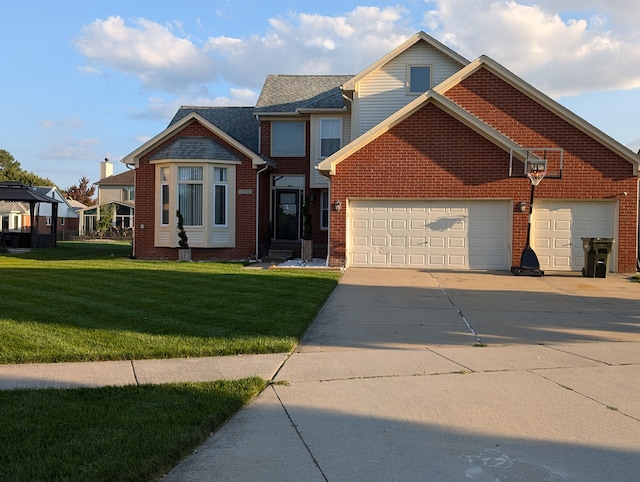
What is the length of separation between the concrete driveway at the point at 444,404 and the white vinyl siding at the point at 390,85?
482 inches

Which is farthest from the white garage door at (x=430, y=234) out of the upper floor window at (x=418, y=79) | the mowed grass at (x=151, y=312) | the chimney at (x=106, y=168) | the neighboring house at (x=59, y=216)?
the chimney at (x=106, y=168)

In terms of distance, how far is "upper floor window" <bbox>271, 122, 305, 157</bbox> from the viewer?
24.5 meters

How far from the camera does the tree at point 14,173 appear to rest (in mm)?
78438

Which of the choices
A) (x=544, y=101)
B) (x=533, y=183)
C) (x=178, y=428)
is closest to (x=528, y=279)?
(x=533, y=183)

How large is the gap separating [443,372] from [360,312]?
4099 millimetres

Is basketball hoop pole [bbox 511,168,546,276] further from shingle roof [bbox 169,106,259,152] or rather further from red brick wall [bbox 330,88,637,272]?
shingle roof [bbox 169,106,259,152]

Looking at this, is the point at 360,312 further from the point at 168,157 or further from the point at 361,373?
the point at 168,157

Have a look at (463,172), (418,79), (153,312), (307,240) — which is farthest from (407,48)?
(153,312)

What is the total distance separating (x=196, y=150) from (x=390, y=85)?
740 cm

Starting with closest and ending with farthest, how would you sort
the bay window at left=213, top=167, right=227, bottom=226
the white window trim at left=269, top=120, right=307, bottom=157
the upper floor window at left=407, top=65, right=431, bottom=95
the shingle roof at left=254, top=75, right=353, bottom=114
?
the bay window at left=213, top=167, right=227, bottom=226
the upper floor window at left=407, top=65, right=431, bottom=95
the shingle roof at left=254, top=75, right=353, bottom=114
the white window trim at left=269, top=120, right=307, bottom=157

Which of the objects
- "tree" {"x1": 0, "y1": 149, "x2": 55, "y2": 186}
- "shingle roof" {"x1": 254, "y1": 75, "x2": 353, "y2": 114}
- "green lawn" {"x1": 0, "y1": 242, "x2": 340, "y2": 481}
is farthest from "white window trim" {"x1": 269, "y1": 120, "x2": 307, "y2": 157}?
"tree" {"x1": 0, "y1": 149, "x2": 55, "y2": 186}

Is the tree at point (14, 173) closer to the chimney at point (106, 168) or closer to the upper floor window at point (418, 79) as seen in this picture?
the chimney at point (106, 168)

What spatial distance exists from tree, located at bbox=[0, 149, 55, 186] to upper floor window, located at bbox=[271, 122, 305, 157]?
6299 cm

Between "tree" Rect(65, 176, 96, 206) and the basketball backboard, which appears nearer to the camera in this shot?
the basketball backboard
